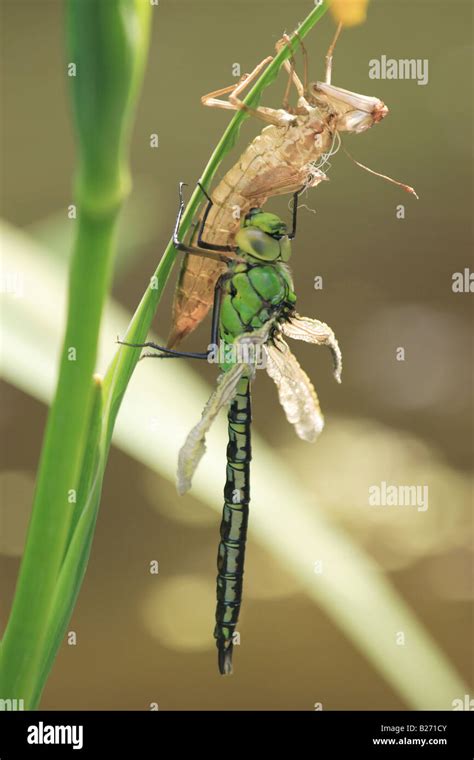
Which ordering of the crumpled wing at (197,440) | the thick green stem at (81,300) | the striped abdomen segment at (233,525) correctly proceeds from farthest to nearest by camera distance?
the striped abdomen segment at (233,525) → the crumpled wing at (197,440) → the thick green stem at (81,300)

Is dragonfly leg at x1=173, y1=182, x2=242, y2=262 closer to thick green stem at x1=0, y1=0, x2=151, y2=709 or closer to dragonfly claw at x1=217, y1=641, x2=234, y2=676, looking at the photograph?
thick green stem at x1=0, y1=0, x2=151, y2=709

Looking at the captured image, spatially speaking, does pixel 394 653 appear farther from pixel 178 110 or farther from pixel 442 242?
pixel 178 110

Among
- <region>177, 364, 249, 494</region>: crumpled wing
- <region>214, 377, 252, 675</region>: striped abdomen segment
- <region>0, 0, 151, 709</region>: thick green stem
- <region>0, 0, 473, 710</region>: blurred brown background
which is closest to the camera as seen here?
<region>0, 0, 151, 709</region>: thick green stem

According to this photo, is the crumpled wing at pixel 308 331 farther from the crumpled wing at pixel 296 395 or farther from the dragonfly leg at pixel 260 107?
the dragonfly leg at pixel 260 107

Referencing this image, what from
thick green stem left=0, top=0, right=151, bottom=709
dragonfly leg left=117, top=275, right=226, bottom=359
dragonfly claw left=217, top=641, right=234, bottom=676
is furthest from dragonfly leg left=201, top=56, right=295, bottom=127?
dragonfly claw left=217, top=641, right=234, bottom=676

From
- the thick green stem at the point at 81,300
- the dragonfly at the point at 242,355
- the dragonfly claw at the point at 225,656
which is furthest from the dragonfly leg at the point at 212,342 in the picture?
the dragonfly claw at the point at 225,656

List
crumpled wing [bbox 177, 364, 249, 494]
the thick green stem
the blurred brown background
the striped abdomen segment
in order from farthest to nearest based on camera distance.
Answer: the blurred brown background
the striped abdomen segment
crumpled wing [bbox 177, 364, 249, 494]
the thick green stem

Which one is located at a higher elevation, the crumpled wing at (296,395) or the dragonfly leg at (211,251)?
the dragonfly leg at (211,251)

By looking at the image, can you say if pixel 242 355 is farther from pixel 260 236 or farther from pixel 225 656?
pixel 225 656
